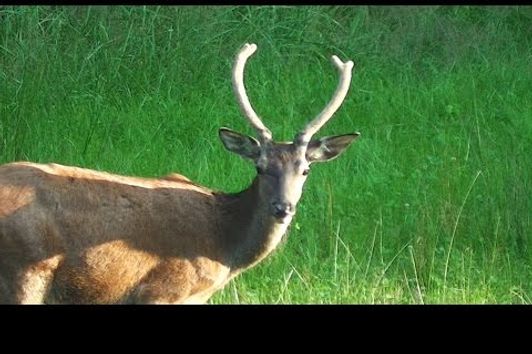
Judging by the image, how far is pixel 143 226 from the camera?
926 cm

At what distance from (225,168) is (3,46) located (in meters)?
3.18

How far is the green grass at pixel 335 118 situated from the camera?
424 inches

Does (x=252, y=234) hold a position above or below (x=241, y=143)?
below

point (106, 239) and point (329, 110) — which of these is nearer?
point (106, 239)

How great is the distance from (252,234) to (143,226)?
0.73m

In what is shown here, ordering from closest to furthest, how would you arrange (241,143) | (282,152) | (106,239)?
(106,239)
(282,152)
(241,143)

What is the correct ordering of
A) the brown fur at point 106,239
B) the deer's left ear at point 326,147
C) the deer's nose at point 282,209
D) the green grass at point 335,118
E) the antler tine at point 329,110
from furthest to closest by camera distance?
the green grass at point 335,118
the deer's left ear at point 326,147
the antler tine at point 329,110
the deer's nose at point 282,209
the brown fur at point 106,239

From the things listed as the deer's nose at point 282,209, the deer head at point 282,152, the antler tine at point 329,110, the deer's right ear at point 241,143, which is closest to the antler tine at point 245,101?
the deer head at point 282,152

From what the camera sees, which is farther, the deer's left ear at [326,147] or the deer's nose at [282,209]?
the deer's left ear at [326,147]

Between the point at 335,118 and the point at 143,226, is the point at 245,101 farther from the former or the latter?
the point at 335,118

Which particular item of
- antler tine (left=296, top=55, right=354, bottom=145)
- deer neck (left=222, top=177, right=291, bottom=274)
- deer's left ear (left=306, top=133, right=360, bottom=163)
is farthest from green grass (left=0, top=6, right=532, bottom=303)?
antler tine (left=296, top=55, right=354, bottom=145)

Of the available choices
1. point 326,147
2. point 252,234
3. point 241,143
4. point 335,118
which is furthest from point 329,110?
point 335,118

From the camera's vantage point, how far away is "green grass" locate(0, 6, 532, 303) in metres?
10.8

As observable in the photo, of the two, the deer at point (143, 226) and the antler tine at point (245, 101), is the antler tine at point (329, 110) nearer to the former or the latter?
the deer at point (143, 226)
